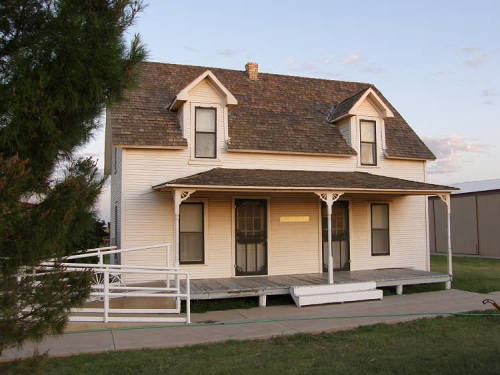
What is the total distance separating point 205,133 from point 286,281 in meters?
4.76

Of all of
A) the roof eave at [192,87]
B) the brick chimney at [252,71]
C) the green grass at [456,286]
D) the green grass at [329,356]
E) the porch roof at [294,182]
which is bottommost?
the green grass at [329,356]

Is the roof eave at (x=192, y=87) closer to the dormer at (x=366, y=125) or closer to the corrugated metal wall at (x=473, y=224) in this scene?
the dormer at (x=366, y=125)

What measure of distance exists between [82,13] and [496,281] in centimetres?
1570

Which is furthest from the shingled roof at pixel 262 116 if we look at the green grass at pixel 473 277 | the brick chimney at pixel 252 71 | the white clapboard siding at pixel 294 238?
the green grass at pixel 473 277

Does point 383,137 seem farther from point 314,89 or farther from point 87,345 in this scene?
point 87,345

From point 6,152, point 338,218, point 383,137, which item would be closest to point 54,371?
point 6,152

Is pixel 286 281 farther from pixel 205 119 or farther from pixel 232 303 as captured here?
pixel 205 119

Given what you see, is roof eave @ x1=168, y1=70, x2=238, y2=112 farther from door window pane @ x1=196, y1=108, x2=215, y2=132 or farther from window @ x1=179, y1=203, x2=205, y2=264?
window @ x1=179, y1=203, x2=205, y2=264

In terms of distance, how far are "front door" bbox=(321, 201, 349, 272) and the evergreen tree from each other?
1167 centimetres

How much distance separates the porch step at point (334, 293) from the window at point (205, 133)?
4.63 metres

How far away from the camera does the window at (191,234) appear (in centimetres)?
1402

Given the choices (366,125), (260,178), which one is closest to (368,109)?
(366,125)

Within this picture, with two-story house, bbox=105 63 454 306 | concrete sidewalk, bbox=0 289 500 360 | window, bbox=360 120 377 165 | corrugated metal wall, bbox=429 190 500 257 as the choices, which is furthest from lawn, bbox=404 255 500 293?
window, bbox=360 120 377 165

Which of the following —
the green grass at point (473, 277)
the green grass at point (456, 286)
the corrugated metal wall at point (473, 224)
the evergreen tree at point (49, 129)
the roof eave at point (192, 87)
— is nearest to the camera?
the evergreen tree at point (49, 129)
